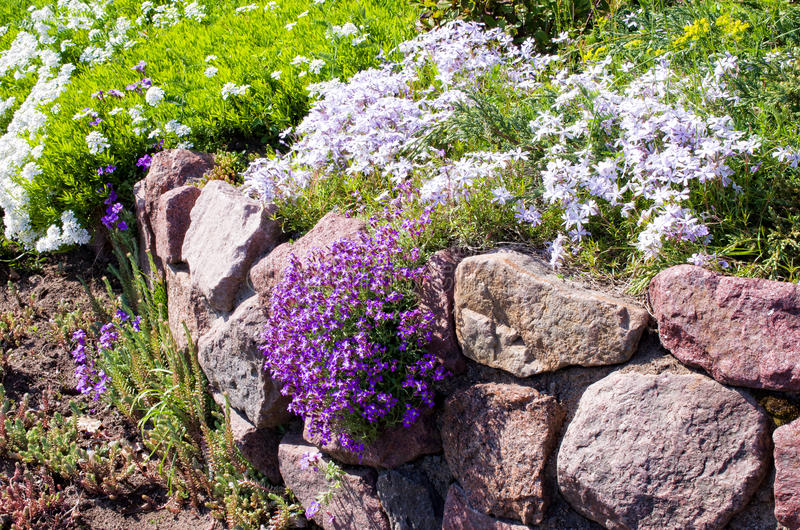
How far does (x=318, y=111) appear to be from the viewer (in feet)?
12.9

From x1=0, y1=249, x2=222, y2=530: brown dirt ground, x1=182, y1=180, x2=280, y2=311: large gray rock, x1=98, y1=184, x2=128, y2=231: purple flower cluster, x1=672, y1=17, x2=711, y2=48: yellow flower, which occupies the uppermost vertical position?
x1=672, y1=17, x2=711, y2=48: yellow flower

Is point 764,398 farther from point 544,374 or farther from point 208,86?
point 208,86

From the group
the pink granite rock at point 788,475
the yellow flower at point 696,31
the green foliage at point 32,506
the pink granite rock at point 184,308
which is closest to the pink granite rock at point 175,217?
the pink granite rock at point 184,308

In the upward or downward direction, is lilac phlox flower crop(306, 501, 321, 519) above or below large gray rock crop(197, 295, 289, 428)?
below

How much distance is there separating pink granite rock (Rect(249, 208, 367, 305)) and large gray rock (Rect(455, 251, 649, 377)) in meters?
0.67

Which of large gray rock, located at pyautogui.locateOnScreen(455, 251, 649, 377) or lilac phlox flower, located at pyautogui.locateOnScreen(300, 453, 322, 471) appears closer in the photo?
large gray rock, located at pyautogui.locateOnScreen(455, 251, 649, 377)

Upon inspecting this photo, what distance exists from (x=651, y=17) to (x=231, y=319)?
8.64ft

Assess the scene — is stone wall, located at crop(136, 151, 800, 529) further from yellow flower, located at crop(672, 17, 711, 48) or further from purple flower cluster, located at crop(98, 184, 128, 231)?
purple flower cluster, located at crop(98, 184, 128, 231)

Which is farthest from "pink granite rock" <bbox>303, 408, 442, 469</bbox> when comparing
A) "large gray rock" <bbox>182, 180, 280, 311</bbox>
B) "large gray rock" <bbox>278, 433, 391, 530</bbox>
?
"large gray rock" <bbox>182, 180, 280, 311</bbox>

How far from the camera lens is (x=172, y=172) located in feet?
14.8

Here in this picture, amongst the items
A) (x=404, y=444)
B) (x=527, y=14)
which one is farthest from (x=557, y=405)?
(x=527, y=14)

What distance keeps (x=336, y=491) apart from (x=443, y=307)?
1.04m

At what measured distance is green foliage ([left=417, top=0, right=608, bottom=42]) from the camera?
14.0 feet

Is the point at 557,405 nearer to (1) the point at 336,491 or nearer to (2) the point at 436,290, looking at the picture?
(2) the point at 436,290
